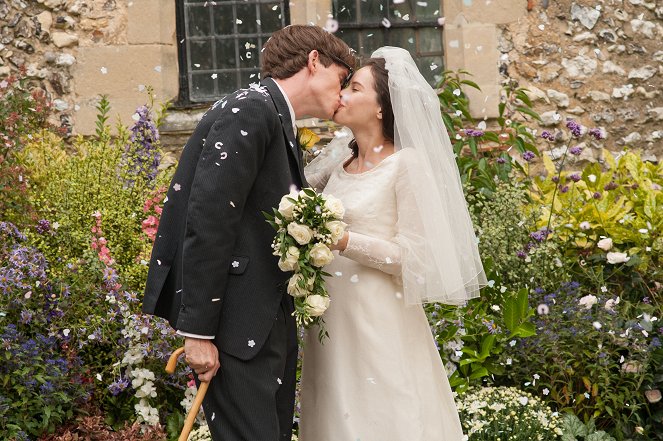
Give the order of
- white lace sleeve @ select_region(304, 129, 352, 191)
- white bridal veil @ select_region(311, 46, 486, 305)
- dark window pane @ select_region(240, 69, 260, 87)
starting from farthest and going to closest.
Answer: dark window pane @ select_region(240, 69, 260, 87) < white lace sleeve @ select_region(304, 129, 352, 191) < white bridal veil @ select_region(311, 46, 486, 305)

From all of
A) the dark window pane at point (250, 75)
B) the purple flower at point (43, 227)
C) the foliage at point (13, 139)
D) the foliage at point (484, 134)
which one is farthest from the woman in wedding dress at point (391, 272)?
the dark window pane at point (250, 75)

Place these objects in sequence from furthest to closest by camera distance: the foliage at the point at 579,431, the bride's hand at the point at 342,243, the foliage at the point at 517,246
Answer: the foliage at the point at 517,246 → the foliage at the point at 579,431 → the bride's hand at the point at 342,243

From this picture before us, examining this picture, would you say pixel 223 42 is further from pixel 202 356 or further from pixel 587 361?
pixel 202 356

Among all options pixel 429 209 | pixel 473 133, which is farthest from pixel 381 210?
pixel 473 133

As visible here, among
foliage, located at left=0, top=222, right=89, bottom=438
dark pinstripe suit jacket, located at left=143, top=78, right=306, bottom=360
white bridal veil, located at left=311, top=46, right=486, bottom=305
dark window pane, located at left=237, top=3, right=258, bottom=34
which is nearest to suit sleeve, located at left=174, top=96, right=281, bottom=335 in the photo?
dark pinstripe suit jacket, located at left=143, top=78, right=306, bottom=360

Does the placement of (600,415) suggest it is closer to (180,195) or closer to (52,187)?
(180,195)

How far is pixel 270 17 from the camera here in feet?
22.5

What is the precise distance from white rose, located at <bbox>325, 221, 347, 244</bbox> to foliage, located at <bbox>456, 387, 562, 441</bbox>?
5.12ft

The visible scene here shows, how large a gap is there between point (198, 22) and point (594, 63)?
9.67ft

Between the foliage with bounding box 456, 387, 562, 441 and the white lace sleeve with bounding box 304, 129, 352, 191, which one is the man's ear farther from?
the foliage with bounding box 456, 387, 562, 441

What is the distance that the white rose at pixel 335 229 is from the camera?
2.80 metres

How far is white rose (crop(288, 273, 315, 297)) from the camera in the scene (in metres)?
2.79

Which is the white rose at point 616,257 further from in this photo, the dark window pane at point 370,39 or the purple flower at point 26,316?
the purple flower at point 26,316

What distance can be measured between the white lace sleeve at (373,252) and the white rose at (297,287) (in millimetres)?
281
